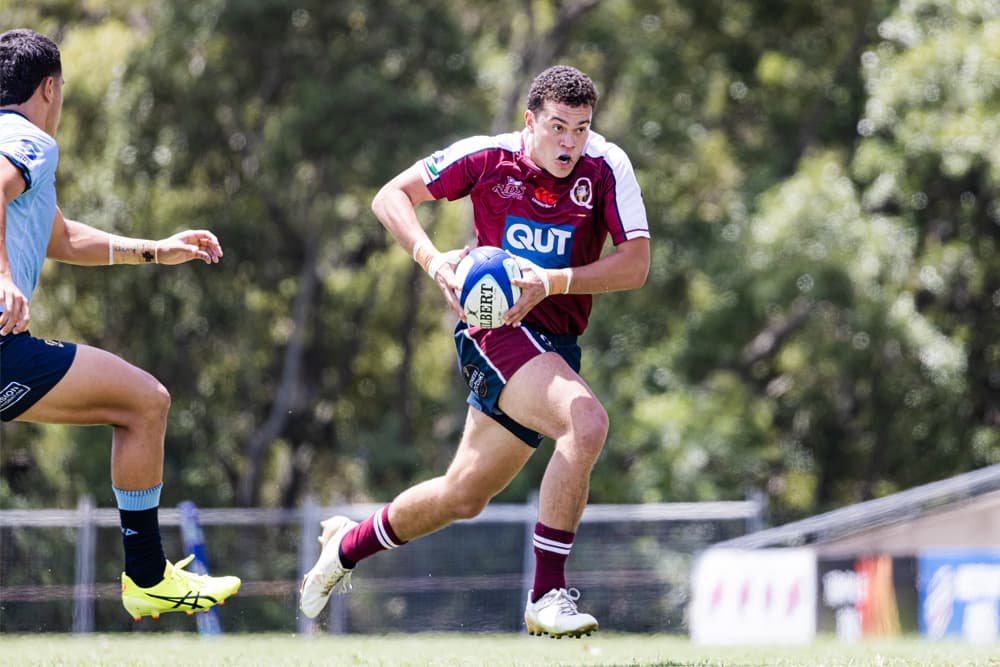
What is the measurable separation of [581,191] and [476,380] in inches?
37.4

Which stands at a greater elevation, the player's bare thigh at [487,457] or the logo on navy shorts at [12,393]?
the logo on navy shorts at [12,393]

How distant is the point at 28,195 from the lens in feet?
18.5

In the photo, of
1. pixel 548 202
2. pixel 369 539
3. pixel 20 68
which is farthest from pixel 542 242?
pixel 20 68

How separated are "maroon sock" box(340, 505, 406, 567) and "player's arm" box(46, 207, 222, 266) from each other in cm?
142

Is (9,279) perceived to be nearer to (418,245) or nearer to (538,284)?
(418,245)

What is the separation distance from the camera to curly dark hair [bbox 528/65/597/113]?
6230 mm

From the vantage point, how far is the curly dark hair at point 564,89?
623 centimetres

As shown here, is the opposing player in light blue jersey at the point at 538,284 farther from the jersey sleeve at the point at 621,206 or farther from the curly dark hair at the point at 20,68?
the curly dark hair at the point at 20,68

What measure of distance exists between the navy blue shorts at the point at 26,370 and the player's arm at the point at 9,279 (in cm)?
16

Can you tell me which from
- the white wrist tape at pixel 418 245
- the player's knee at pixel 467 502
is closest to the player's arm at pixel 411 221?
the white wrist tape at pixel 418 245

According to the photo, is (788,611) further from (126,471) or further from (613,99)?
(613,99)

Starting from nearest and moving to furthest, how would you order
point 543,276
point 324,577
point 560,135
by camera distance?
point 543,276, point 560,135, point 324,577

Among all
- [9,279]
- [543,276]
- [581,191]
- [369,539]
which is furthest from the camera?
[369,539]

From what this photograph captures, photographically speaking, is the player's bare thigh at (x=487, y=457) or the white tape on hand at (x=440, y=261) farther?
the player's bare thigh at (x=487, y=457)
